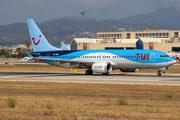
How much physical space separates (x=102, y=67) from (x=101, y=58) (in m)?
3.25

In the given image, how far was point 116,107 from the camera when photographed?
17.4 m

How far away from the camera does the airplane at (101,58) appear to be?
→ 4769 cm

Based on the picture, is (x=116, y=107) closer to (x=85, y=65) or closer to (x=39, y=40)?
(x=85, y=65)

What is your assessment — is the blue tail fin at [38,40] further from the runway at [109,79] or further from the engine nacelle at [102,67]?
the runway at [109,79]

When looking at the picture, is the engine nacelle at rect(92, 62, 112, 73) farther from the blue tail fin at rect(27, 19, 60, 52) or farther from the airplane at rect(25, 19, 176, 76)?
the blue tail fin at rect(27, 19, 60, 52)

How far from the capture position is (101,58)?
170ft

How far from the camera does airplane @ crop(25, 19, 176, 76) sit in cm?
4769

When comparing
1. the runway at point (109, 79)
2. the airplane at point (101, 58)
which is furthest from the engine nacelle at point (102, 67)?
the runway at point (109, 79)

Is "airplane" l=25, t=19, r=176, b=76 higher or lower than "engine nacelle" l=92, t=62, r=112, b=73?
higher

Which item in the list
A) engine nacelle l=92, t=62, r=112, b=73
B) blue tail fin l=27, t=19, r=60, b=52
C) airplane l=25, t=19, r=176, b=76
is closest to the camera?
airplane l=25, t=19, r=176, b=76

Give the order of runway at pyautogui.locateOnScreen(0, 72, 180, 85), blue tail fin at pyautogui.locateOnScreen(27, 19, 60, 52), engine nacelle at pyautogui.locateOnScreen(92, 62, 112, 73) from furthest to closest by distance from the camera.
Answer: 1. blue tail fin at pyautogui.locateOnScreen(27, 19, 60, 52)
2. engine nacelle at pyautogui.locateOnScreen(92, 62, 112, 73)
3. runway at pyautogui.locateOnScreen(0, 72, 180, 85)

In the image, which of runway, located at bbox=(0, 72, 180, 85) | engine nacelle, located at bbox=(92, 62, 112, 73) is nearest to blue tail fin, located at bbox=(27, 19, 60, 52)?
engine nacelle, located at bbox=(92, 62, 112, 73)

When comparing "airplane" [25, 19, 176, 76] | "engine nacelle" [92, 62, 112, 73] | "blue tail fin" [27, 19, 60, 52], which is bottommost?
"engine nacelle" [92, 62, 112, 73]

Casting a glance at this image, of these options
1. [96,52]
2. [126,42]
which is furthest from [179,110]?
[126,42]
